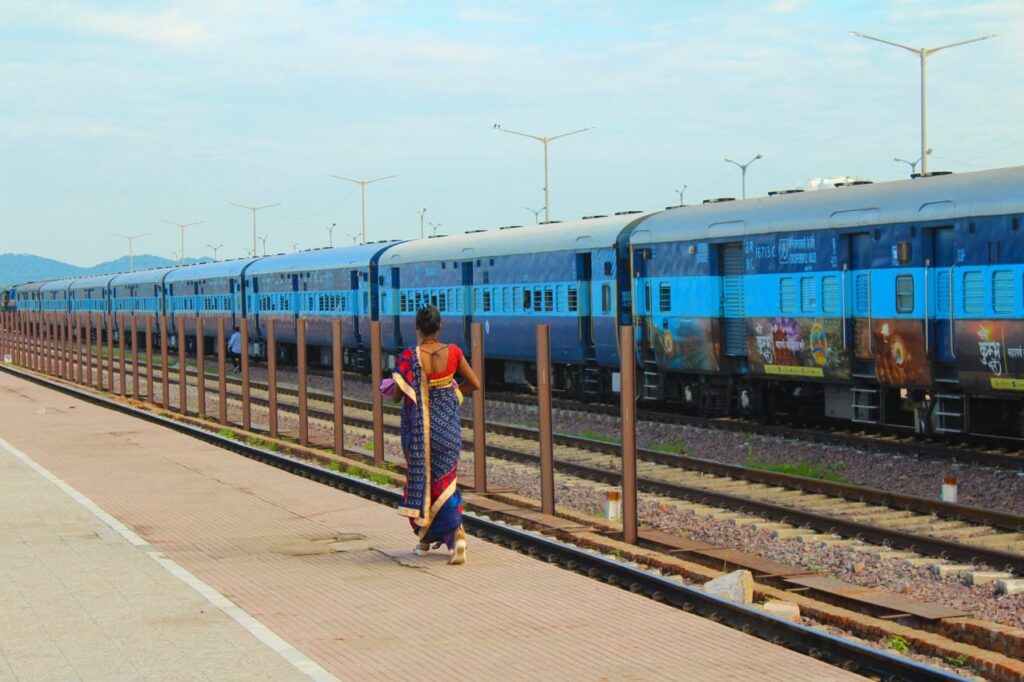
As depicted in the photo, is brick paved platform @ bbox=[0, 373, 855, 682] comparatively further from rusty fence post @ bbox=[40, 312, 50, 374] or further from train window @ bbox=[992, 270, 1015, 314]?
rusty fence post @ bbox=[40, 312, 50, 374]

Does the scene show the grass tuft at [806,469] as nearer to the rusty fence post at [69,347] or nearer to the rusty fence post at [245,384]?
the rusty fence post at [245,384]

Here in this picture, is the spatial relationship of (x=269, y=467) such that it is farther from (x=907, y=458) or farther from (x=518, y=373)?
(x=518, y=373)

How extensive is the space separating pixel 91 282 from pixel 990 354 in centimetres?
6740

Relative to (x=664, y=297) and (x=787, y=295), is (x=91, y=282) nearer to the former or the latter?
(x=664, y=297)

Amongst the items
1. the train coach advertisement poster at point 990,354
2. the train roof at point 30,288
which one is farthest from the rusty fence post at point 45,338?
the train roof at point 30,288

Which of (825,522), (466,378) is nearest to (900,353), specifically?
(825,522)

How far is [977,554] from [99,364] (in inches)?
1175

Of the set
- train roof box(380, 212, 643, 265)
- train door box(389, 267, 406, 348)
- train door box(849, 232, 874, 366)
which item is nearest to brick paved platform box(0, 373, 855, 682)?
train door box(849, 232, 874, 366)

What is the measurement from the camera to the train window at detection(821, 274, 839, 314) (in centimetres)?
1961

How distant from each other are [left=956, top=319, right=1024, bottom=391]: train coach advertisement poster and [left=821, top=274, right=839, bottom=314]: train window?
98.2 inches

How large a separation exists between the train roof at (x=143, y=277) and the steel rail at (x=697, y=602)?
1927 inches

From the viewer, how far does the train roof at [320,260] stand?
130 feet

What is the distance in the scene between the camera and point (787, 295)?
20734 millimetres

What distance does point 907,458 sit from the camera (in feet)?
58.2
